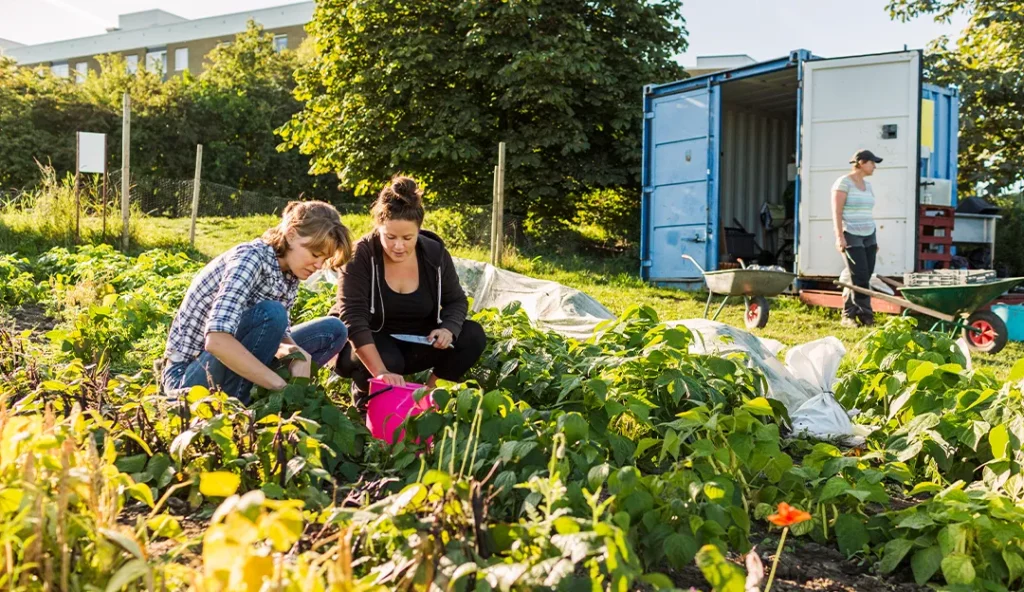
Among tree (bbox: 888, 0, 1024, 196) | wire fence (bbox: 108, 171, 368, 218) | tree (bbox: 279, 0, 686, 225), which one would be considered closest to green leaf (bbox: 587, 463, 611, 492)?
tree (bbox: 279, 0, 686, 225)

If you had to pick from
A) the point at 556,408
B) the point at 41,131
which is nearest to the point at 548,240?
the point at 556,408

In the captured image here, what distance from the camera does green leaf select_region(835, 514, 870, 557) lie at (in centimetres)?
239

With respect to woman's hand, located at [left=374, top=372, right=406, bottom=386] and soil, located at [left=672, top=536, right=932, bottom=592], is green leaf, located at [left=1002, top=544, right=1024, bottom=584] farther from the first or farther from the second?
woman's hand, located at [left=374, top=372, right=406, bottom=386]

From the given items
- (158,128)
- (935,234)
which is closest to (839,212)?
(935,234)

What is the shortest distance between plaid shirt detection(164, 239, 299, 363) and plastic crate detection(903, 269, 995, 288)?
5142 mm

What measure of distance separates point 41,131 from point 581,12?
1681cm

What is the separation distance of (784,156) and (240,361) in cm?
1109

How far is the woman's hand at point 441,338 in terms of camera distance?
3732mm

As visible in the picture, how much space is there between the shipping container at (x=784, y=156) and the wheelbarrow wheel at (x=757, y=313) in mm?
1684

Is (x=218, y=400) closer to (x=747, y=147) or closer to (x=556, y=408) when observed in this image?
(x=556, y=408)

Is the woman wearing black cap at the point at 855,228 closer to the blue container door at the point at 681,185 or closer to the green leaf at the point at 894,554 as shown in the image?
the blue container door at the point at 681,185

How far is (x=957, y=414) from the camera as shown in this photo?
3.02 m

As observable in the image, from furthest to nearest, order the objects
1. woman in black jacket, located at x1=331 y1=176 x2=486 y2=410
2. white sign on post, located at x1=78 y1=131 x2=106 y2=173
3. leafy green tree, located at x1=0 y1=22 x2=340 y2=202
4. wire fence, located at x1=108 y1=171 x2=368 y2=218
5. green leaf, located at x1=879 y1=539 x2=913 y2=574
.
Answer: leafy green tree, located at x1=0 y1=22 x2=340 y2=202, wire fence, located at x1=108 y1=171 x2=368 y2=218, white sign on post, located at x1=78 y1=131 x2=106 y2=173, woman in black jacket, located at x1=331 y1=176 x2=486 y2=410, green leaf, located at x1=879 y1=539 x2=913 y2=574

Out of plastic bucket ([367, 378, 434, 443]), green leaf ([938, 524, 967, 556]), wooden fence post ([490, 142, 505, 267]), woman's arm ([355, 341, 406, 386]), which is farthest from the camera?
wooden fence post ([490, 142, 505, 267])
